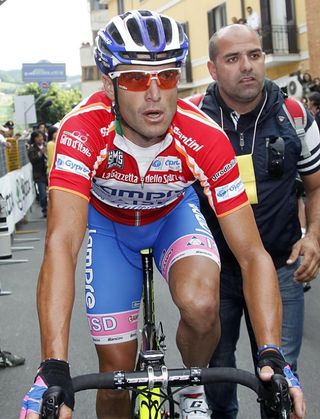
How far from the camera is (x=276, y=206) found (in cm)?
374

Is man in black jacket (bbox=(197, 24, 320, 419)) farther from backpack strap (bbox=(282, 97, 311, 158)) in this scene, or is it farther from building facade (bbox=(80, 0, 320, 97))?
building facade (bbox=(80, 0, 320, 97))

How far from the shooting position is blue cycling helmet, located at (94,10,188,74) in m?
2.98

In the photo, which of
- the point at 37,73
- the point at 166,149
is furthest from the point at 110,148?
the point at 37,73

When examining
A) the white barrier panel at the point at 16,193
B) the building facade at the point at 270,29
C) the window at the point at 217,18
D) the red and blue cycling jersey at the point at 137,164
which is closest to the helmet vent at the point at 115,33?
the red and blue cycling jersey at the point at 137,164

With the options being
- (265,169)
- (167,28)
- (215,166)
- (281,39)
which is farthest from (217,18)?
(215,166)

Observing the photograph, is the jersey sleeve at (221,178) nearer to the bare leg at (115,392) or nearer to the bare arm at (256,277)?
the bare arm at (256,277)

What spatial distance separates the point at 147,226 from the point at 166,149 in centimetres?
47

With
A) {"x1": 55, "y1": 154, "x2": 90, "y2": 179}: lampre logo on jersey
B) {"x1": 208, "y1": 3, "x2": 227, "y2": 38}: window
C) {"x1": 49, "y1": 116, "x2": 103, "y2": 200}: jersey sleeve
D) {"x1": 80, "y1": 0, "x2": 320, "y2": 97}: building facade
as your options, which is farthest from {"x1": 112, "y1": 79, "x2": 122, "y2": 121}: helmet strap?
{"x1": 208, "y1": 3, "x2": 227, "y2": 38}: window

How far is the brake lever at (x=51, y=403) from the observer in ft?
6.64

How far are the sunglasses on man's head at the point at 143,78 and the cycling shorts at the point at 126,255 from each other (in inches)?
27.5

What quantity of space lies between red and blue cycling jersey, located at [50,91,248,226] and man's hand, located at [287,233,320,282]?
0.66 meters

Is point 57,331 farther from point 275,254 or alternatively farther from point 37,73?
point 37,73

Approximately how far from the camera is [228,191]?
3.05m

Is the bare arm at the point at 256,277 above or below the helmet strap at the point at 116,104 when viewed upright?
below
